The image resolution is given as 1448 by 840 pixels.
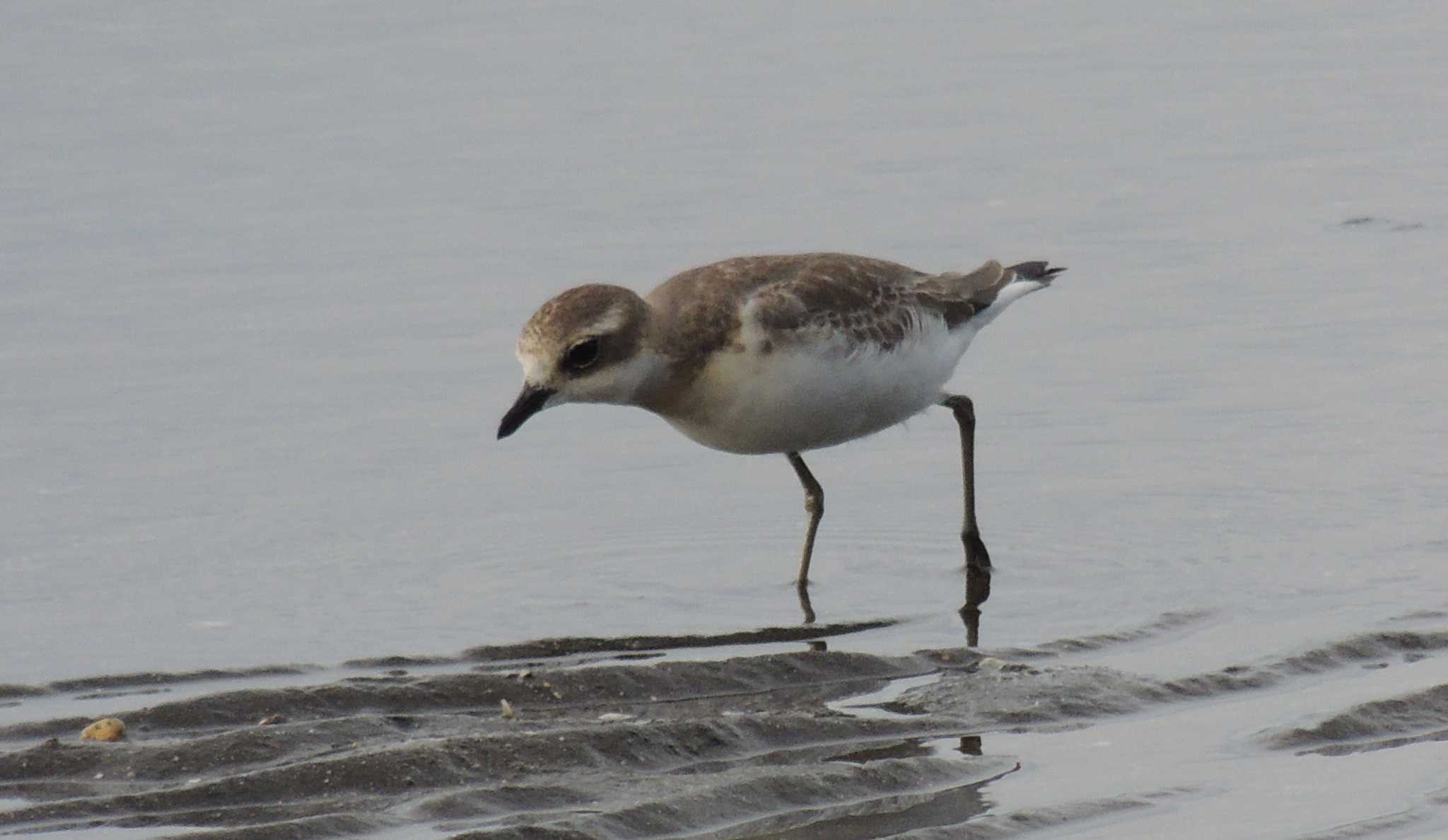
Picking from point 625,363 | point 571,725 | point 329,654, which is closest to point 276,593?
point 329,654

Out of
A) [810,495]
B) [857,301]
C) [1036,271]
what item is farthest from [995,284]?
[810,495]

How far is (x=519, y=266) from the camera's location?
41.2 ft

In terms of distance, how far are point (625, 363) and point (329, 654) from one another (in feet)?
4.45

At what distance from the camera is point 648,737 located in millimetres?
6473

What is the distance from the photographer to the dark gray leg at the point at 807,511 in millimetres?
8641

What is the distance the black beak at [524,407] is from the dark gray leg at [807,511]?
4.05 ft

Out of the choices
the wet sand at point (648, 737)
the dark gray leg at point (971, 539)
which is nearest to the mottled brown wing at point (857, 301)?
the dark gray leg at point (971, 539)

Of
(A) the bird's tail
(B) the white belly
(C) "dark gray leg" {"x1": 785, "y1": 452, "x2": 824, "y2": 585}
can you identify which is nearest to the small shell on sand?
(B) the white belly

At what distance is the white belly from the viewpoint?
808 cm

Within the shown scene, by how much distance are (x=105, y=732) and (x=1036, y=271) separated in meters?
4.76

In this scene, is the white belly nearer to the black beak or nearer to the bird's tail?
the black beak

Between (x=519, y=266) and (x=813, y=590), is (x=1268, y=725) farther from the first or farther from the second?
(x=519, y=266)

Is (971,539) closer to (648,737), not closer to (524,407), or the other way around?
(524,407)

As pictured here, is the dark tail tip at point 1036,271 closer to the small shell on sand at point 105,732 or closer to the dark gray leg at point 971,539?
the dark gray leg at point 971,539
